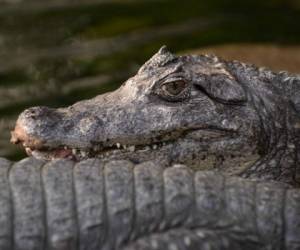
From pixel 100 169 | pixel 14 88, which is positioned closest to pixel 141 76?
pixel 100 169

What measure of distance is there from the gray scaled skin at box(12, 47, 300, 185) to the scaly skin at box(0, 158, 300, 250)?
1517 millimetres

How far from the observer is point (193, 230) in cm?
402

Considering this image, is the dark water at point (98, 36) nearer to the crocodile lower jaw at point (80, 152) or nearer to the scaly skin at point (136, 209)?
the crocodile lower jaw at point (80, 152)

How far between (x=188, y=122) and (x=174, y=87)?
248mm

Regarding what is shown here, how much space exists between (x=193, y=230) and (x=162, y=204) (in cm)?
17

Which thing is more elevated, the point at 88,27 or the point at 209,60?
the point at 88,27

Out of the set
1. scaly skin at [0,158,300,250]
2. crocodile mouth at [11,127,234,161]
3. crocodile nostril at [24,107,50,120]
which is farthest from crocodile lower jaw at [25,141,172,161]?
scaly skin at [0,158,300,250]

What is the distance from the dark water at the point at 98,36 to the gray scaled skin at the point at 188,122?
3492 millimetres

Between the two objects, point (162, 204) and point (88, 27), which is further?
point (88, 27)

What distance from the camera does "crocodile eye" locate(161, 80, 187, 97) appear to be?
601cm

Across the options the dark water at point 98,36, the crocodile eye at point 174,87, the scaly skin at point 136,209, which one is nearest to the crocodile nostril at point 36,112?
the crocodile eye at point 174,87

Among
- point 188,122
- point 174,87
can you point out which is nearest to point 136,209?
point 188,122

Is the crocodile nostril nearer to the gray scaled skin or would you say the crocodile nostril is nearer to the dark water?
the gray scaled skin

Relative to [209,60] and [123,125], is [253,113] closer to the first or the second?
[209,60]
